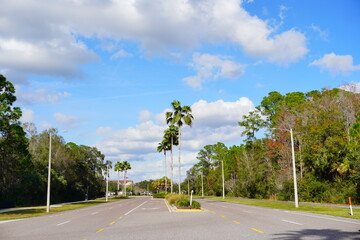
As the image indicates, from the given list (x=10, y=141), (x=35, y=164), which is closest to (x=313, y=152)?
(x=10, y=141)

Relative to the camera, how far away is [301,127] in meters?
43.9

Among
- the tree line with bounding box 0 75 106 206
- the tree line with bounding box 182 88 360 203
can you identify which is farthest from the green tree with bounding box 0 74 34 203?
the tree line with bounding box 182 88 360 203

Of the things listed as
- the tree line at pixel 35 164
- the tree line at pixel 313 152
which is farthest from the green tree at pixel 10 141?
the tree line at pixel 313 152

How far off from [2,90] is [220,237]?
101ft

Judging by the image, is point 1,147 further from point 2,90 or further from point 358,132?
point 358,132

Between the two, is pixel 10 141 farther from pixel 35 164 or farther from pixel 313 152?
pixel 313 152

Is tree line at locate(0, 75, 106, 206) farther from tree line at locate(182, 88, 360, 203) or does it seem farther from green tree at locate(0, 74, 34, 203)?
tree line at locate(182, 88, 360, 203)

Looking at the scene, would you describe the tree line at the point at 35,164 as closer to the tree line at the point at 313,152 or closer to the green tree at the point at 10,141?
the green tree at the point at 10,141

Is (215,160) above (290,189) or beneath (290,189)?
above

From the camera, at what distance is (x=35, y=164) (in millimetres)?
53344

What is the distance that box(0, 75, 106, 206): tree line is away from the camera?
34812mm

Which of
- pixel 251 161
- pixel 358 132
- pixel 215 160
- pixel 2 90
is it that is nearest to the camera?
pixel 358 132

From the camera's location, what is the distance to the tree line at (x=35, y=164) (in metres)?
34.8

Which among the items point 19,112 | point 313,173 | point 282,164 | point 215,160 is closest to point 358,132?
point 313,173
